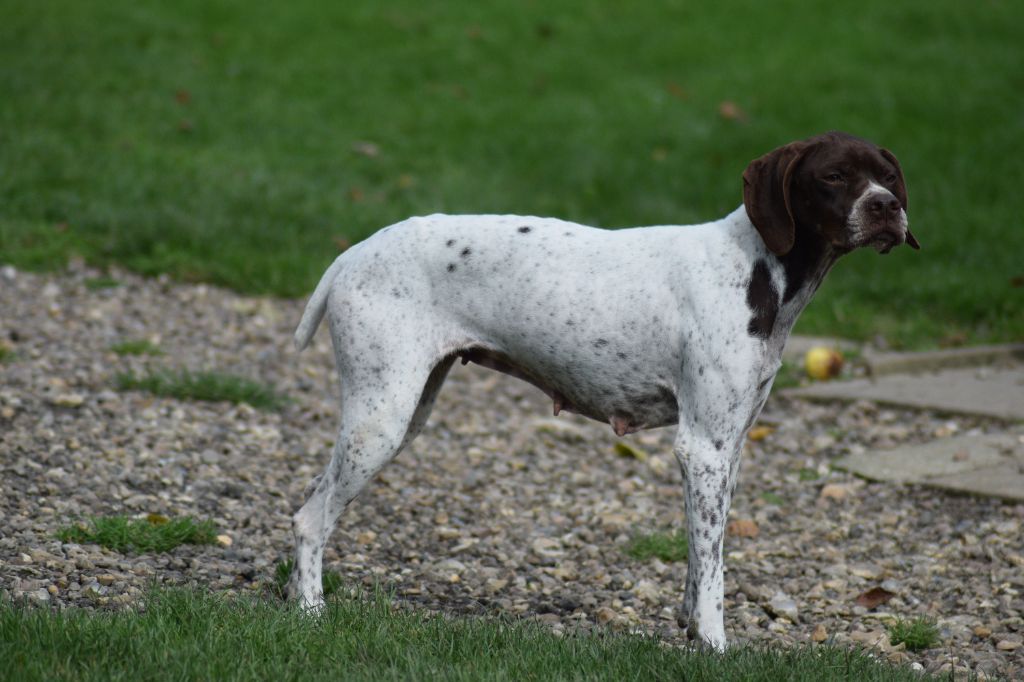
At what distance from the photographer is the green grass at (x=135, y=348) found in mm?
6895

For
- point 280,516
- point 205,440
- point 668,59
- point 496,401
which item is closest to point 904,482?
point 496,401

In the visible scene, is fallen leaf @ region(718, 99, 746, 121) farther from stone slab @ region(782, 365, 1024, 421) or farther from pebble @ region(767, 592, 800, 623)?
pebble @ region(767, 592, 800, 623)

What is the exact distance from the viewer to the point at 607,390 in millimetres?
4086

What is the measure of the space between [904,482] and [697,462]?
2440 millimetres

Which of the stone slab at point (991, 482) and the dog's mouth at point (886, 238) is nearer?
the dog's mouth at point (886, 238)

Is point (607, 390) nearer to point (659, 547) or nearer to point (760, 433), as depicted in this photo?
point (659, 547)

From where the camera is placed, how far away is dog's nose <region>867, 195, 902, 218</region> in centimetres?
374

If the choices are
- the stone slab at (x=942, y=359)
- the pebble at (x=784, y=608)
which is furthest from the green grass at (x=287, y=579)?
the stone slab at (x=942, y=359)

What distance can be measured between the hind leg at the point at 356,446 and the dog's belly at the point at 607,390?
0.26 meters

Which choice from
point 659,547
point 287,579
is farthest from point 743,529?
point 287,579

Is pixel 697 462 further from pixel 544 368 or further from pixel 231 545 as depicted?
pixel 231 545

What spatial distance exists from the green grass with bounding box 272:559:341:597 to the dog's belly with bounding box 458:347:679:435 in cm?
93

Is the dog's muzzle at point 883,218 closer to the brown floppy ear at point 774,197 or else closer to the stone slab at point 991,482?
the brown floppy ear at point 774,197

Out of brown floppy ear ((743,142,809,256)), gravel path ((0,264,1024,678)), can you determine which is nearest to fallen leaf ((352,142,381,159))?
gravel path ((0,264,1024,678))
